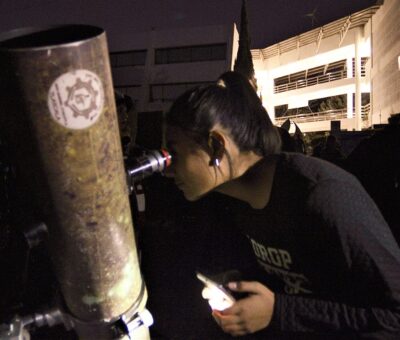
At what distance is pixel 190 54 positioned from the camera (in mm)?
33812

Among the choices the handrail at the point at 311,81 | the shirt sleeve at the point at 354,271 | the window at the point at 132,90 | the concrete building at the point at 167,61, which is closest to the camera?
the shirt sleeve at the point at 354,271

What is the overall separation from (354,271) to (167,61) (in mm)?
34812

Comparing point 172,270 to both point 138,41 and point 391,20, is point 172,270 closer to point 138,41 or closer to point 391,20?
point 391,20

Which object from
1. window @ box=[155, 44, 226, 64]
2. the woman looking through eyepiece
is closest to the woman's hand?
the woman looking through eyepiece

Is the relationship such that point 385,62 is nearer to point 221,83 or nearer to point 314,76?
point 314,76

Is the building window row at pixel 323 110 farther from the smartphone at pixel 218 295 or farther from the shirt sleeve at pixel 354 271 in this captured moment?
the smartphone at pixel 218 295

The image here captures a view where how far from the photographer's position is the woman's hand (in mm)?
1496

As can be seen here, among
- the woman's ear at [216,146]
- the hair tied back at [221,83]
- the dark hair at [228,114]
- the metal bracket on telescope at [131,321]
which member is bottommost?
the metal bracket on telescope at [131,321]

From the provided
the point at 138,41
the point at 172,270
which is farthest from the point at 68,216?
the point at 138,41

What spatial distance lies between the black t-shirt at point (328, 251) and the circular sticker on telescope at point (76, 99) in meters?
0.99

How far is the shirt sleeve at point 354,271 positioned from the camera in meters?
1.31

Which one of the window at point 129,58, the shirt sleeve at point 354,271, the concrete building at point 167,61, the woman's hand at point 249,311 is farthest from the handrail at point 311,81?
the woman's hand at point 249,311

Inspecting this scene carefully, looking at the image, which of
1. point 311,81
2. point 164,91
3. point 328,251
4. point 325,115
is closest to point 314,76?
point 311,81

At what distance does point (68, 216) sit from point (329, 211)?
1.00 metres
